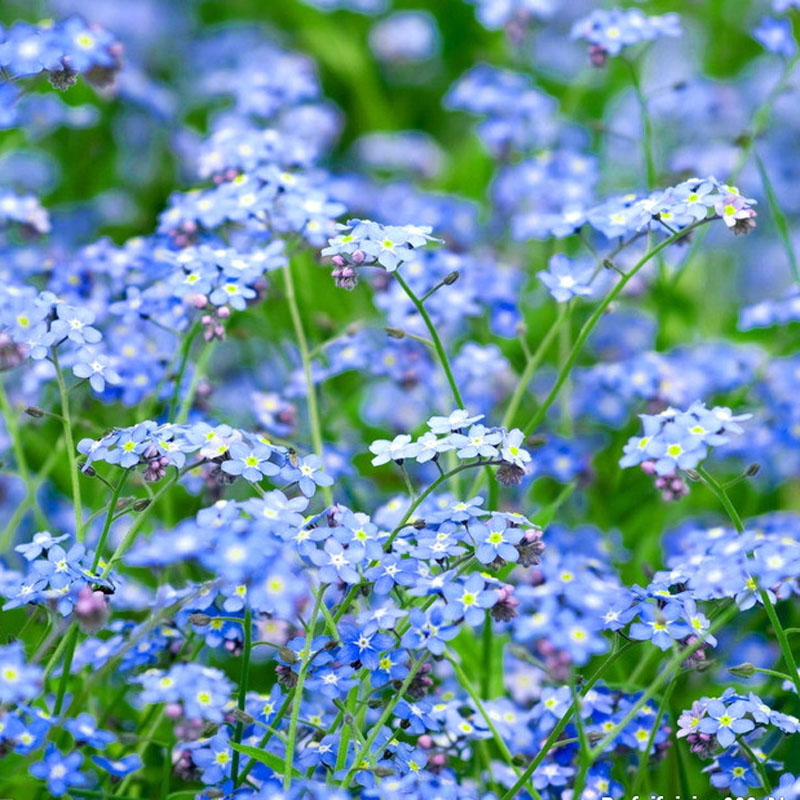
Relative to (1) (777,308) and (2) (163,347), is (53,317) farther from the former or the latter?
(1) (777,308)

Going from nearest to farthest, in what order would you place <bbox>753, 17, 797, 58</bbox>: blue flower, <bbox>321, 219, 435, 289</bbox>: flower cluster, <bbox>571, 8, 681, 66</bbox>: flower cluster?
Answer: <bbox>321, 219, 435, 289</bbox>: flower cluster < <bbox>571, 8, 681, 66</bbox>: flower cluster < <bbox>753, 17, 797, 58</bbox>: blue flower

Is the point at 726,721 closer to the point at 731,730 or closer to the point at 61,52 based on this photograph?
the point at 731,730

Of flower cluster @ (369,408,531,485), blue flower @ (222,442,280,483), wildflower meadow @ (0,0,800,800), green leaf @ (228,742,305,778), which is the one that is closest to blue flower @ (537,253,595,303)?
wildflower meadow @ (0,0,800,800)

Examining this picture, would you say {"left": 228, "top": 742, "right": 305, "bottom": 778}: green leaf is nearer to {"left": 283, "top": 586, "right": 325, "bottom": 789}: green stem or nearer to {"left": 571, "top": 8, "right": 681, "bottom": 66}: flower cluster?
{"left": 283, "top": 586, "right": 325, "bottom": 789}: green stem

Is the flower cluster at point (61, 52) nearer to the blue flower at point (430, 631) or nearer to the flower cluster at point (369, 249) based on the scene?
the flower cluster at point (369, 249)

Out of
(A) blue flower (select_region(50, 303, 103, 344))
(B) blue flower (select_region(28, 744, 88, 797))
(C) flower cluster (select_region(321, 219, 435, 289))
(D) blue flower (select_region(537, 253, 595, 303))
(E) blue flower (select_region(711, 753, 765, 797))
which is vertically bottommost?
(B) blue flower (select_region(28, 744, 88, 797))

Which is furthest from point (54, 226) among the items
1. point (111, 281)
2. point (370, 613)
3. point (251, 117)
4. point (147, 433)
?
point (370, 613)

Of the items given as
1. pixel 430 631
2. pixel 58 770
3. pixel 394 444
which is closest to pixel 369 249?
pixel 394 444
